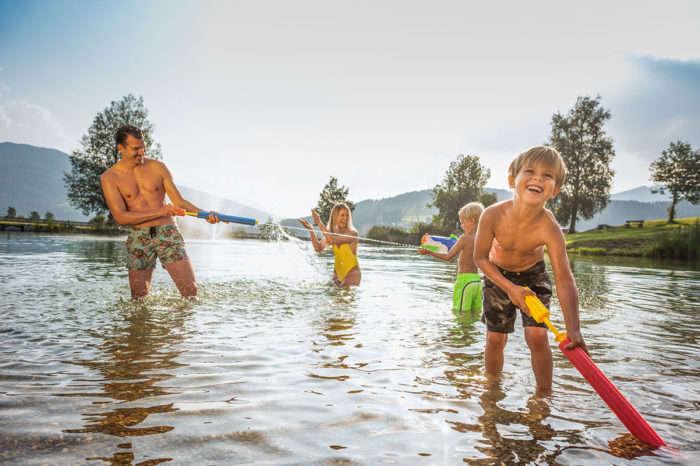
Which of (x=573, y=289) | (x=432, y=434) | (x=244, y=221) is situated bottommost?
(x=432, y=434)

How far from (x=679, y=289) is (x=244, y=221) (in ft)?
38.6

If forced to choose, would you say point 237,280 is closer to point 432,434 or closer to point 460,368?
point 460,368

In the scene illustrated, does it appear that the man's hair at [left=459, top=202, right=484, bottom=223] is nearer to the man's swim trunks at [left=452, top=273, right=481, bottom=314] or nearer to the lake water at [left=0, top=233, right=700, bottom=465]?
the man's swim trunks at [left=452, top=273, right=481, bottom=314]

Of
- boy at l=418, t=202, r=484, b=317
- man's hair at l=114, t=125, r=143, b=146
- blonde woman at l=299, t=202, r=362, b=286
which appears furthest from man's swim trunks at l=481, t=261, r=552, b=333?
blonde woman at l=299, t=202, r=362, b=286

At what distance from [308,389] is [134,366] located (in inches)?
63.4

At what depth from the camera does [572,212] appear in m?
63.2

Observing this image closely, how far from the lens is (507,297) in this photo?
12.6 feet

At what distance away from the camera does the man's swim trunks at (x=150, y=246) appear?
6820 millimetres

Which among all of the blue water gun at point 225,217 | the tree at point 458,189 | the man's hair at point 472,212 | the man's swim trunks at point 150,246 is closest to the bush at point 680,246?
the man's hair at point 472,212

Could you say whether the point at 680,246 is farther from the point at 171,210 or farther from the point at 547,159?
the point at 171,210

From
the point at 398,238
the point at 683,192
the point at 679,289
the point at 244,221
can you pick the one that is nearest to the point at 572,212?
the point at 683,192

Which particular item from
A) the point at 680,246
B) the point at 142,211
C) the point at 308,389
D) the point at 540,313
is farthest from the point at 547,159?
the point at 680,246

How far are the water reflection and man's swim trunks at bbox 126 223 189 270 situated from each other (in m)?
0.74

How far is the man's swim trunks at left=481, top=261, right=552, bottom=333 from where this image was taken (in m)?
3.83
